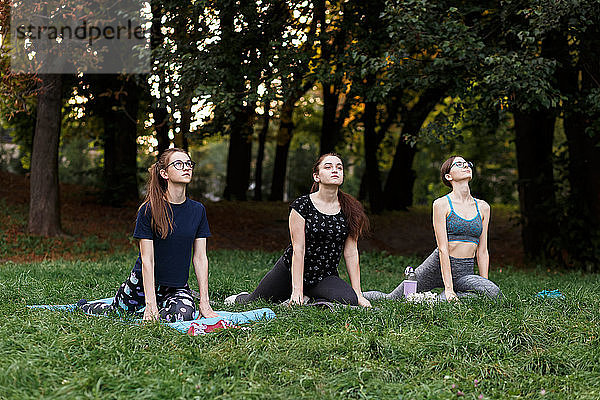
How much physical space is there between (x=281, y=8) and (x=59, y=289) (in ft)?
26.9

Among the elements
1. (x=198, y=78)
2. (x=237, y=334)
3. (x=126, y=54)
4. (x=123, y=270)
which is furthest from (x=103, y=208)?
(x=237, y=334)

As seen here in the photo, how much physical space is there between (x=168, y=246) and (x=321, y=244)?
5.73ft

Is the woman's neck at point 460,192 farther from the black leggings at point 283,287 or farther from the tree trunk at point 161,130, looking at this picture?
the tree trunk at point 161,130

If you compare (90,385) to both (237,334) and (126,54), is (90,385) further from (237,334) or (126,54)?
(126,54)

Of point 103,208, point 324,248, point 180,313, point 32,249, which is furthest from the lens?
point 103,208

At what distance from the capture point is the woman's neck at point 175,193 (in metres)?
6.04

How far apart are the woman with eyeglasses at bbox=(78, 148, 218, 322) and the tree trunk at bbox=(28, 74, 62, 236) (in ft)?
27.8

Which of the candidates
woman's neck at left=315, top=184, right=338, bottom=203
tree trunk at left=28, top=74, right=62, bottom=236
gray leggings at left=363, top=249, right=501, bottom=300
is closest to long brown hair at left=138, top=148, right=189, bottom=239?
woman's neck at left=315, top=184, right=338, bottom=203

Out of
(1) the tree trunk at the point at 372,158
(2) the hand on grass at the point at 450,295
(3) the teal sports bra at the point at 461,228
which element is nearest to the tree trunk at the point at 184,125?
(3) the teal sports bra at the point at 461,228

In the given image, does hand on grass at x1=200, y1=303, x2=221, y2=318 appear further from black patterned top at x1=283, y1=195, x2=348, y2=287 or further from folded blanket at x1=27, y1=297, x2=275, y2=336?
black patterned top at x1=283, y1=195, x2=348, y2=287

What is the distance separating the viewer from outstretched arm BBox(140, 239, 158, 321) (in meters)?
5.65

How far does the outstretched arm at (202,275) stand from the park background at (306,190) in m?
0.73

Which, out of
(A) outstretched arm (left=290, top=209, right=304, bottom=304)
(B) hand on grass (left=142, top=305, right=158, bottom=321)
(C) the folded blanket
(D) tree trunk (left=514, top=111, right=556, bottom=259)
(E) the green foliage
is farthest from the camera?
(E) the green foliage

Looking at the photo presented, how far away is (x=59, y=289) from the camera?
24.7ft
